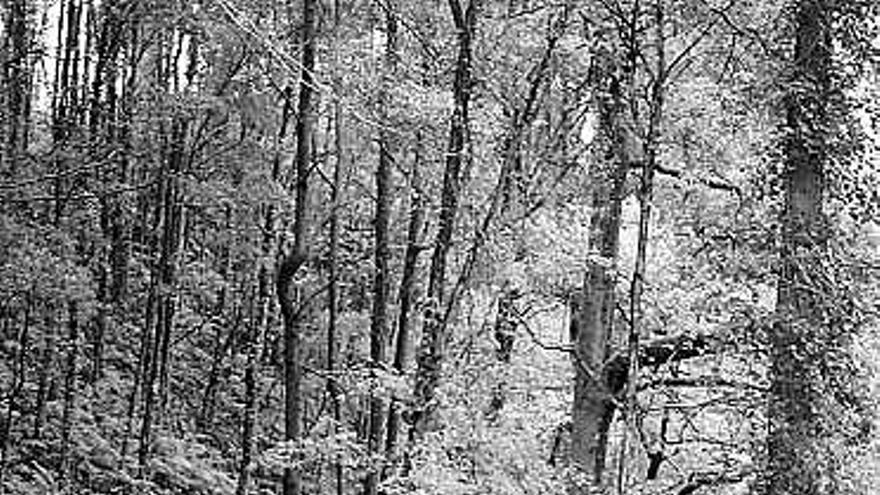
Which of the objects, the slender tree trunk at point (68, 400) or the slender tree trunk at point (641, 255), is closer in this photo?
the slender tree trunk at point (641, 255)

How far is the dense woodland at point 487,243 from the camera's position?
27.8ft

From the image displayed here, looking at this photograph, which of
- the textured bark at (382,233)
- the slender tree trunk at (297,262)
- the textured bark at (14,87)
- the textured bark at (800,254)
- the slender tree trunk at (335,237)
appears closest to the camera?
the textured bark at (800,254)

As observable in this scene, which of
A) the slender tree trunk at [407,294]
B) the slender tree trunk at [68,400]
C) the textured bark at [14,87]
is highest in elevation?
the textured bark at [14,87]

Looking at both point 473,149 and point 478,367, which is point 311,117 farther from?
point 478,367

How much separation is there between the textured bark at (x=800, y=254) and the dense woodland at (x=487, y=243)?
0.02 metres

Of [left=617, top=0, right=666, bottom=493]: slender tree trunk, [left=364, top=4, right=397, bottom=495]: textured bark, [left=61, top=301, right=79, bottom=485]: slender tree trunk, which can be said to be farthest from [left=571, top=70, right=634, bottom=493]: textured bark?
[left=61, top=301, right=79, bottom=485]: slender tree trunk

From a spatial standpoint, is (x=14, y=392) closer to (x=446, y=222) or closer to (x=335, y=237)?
(x=335, y=237)

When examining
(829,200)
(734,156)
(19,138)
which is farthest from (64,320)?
(829,200)

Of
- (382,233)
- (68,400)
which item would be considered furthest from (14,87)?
(382,233)

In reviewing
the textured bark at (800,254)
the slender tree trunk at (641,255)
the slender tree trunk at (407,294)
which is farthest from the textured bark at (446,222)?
the textured bark at (800,254)

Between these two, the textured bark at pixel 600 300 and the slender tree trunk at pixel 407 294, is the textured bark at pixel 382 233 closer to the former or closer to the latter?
the slender tree trunk at pixel 407 294

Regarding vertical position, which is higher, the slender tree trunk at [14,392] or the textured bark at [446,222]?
the textured bark at [446,222]

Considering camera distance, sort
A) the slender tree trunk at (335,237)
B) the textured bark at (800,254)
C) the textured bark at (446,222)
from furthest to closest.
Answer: the slender tree trunk at (335,237), the textured bark at (446,222), the textured bark at (800,254)

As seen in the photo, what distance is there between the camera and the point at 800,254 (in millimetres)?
8242
